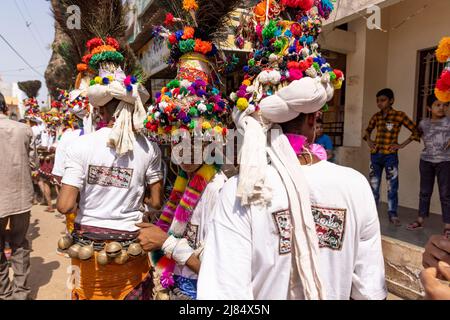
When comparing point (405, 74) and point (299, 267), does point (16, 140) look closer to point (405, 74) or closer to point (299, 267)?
point (299, 267)

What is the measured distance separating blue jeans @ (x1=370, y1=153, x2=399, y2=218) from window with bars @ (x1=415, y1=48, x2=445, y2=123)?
1342 mm

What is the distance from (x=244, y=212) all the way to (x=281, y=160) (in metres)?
0.26

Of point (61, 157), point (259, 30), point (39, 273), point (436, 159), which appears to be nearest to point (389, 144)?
point (436, 159)

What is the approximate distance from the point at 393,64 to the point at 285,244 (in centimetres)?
574

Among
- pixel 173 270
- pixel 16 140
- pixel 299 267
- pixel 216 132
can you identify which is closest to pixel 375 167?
pixel 216 132

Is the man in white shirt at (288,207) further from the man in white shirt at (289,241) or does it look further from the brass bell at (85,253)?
the brass bell at (85,253)

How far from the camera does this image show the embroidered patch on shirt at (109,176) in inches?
88.3

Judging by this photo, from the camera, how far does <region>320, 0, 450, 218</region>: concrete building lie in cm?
511

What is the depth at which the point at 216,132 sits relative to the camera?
2.17m

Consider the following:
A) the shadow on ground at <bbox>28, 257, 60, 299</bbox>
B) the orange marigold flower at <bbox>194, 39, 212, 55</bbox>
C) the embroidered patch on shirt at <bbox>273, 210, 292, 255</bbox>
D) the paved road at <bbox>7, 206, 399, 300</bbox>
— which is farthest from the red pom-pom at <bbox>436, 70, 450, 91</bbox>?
the shadow on ground at <bbox>28, 257, 60, 299</bbox>

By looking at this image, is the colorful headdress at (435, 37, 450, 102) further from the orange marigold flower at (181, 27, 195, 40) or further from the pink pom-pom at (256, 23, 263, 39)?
the orange marigold flower at (181, 27, 195, 40)

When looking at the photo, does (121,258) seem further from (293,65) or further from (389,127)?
(389,127)

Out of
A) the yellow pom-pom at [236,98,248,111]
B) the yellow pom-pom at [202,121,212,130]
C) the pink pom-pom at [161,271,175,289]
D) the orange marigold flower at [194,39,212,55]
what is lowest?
the pink pom-pom at [161,271,175,289]
